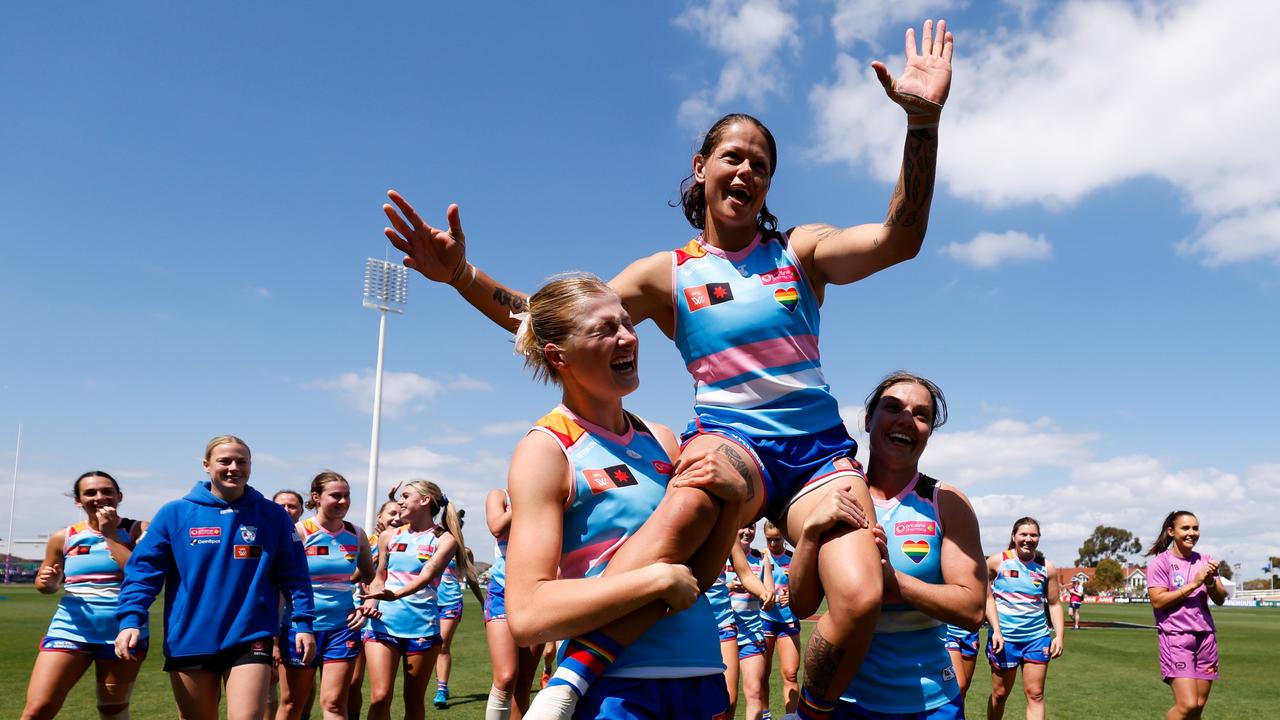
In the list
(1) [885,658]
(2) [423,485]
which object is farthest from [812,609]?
(2) [423,485]

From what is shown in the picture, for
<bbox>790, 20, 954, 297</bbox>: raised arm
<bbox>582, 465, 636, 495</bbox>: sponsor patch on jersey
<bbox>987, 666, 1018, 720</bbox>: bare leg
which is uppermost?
<bbox>790, 20, 954, 297</bbox>: raised arm

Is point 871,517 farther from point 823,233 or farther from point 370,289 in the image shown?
point 370,289

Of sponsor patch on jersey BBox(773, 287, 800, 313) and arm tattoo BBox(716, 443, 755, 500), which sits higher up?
sponsor patch on jersey BBox(773, 287, 800, 313)

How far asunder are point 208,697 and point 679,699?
4359mm

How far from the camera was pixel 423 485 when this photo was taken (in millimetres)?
10117

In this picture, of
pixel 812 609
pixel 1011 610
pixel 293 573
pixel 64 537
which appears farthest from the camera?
pixel 1011 610

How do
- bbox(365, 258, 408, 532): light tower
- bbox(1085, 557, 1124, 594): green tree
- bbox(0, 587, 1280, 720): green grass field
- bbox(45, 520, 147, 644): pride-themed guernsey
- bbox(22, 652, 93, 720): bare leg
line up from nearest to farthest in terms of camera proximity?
bbox(22, 652, 93, 720): bare leg < bbox(45, 520, 147, 644): pride-themed guernsey < bbox(0, 587, 1280, 720): green grass field < bbox(365, 258, 408, 532): light tower < bbox(1085, 557, 1124, 594): green tree

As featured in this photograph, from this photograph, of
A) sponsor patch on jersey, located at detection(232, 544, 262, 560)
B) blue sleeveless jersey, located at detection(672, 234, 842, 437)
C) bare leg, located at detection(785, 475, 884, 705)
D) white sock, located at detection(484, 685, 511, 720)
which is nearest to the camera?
bare leg, located at detection(785, 475, 884, 705)

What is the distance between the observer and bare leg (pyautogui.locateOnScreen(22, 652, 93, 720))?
6938 mm

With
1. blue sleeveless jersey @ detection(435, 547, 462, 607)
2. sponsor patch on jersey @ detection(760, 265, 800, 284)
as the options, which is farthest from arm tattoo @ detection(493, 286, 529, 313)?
blue sleeveless jersey @ detection(435, 547, 462, 607)

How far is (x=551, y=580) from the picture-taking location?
247 cm

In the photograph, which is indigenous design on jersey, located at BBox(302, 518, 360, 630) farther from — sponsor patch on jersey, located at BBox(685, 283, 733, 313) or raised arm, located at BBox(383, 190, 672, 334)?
sponsor patch on jersey, located at BBox(685, 283, 733, 313)

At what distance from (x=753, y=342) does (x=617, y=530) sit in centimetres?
117

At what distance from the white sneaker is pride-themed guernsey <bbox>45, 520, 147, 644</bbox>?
625 centimetres
